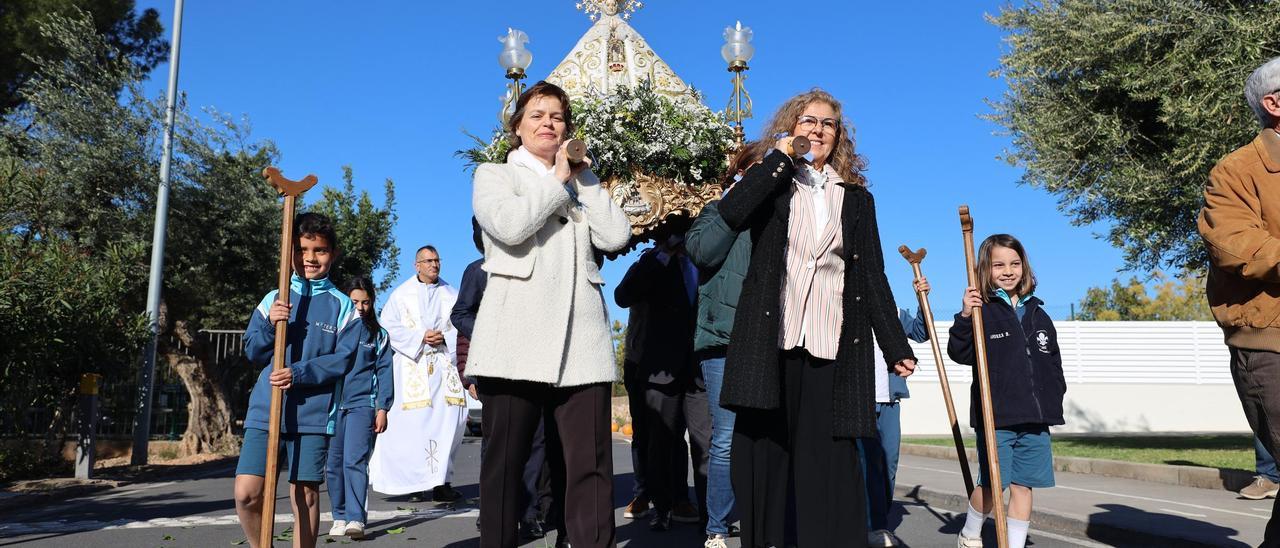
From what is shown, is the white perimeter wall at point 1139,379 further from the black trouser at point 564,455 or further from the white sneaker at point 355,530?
the black trouser at point 564,455

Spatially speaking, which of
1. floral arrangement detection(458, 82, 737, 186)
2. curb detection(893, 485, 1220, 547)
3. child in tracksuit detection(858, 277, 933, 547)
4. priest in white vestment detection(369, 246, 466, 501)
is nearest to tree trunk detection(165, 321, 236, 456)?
priest in white vestment detection(369, 246, 466, 501)

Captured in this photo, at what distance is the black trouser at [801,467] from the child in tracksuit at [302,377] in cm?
194

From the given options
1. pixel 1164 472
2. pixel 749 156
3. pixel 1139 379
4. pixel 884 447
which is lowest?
pixel 1164 472

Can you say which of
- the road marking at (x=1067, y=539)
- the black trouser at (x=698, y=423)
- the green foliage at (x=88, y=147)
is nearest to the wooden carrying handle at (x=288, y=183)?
the black trouser at (x=698, y=423)

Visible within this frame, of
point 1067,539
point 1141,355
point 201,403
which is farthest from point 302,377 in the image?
point 1141,355

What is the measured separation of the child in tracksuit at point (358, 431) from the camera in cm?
589

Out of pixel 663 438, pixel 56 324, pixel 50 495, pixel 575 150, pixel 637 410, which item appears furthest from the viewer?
pixel 56 324

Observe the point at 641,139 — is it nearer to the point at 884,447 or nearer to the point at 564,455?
the point at 884,447

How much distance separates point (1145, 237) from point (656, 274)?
998 cm

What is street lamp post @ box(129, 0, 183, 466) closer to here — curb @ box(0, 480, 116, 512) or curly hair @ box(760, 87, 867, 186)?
curb @ box(0, 480, 116, 512)

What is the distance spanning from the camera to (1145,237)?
1410cm

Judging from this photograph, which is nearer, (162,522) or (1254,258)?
(1254,258)

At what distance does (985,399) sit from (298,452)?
3118mm

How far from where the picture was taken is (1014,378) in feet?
17.2
